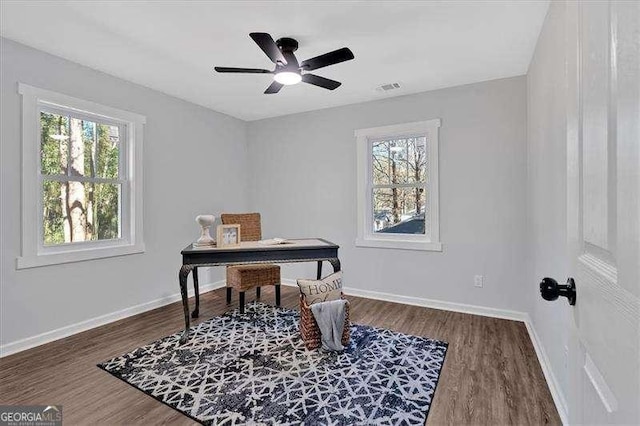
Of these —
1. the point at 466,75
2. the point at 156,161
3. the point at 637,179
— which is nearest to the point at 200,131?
the point at 156,161

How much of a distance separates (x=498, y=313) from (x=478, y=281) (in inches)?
14.4

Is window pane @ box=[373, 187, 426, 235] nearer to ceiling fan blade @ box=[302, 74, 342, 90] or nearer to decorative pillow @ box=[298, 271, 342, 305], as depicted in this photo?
decorative pillow @ box=[298, 271, 342, 305]

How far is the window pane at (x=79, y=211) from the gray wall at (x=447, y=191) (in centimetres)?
220

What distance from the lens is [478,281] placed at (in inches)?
136

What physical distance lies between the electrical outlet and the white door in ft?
9.03

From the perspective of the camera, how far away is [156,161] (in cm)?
372

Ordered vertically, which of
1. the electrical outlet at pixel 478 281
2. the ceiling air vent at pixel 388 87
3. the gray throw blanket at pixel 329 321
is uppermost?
the ceiling air vent at pixel 388 87

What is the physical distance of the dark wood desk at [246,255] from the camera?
108 inches

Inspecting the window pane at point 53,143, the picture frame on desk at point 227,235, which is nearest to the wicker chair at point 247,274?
the picture frame on desk at point 227,235

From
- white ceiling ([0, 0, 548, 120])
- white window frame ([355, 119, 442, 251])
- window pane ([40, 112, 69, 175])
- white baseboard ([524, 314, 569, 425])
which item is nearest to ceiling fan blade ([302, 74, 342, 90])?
white ceiling ([0, 0, 548, 120])

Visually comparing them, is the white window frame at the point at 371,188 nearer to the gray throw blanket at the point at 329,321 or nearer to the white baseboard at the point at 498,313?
the white baseboard at the point at 498,313

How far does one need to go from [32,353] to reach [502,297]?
170 inches

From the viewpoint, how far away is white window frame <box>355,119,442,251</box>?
12.0 ft

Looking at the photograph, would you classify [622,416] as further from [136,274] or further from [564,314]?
[136,274]
